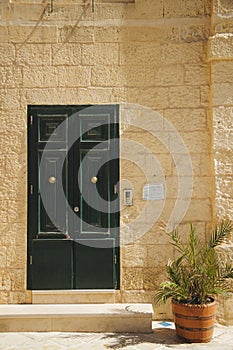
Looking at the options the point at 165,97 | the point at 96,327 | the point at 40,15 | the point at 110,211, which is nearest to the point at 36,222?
the point at 110,211

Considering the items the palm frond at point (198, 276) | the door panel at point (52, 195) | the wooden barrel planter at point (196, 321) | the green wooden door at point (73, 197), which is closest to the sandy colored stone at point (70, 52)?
the green wooden door at point (73, 197)

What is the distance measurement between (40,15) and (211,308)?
378 centimetres

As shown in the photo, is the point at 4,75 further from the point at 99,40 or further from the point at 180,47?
the point at 180,47

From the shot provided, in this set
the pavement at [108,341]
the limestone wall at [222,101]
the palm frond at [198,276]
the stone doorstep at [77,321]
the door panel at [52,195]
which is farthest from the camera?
the door panel at [52,195]

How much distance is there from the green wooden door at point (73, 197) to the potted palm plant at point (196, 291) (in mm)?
842

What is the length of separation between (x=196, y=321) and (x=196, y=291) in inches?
11.3

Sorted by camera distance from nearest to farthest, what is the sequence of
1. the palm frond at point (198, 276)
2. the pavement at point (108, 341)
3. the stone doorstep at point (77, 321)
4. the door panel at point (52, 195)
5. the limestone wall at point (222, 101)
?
the pavement at point (108, 341), the palm frond at point (198, 276), the stone doorstep at point (77, 321), the limestone wall at point (222, 101), the door panel at point (52, 195)

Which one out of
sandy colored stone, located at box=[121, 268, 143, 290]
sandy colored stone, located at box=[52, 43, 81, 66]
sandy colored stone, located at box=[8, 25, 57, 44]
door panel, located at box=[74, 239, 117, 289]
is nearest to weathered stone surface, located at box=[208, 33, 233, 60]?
sandy colored stone, located at box=[52, 43, 81, 66]

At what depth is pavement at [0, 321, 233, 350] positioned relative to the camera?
4.09 meters

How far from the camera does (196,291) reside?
4301 mm

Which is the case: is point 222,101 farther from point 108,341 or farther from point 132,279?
point 108,341

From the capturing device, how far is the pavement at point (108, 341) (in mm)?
4094

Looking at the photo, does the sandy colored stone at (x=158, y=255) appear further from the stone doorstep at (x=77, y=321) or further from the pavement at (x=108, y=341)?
the pavement at (x=108, y=341)

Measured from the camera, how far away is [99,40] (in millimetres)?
5047
